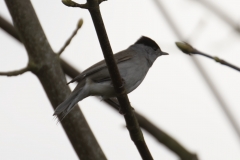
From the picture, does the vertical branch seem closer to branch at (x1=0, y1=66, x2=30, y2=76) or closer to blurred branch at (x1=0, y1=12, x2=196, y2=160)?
blurred branch at (x1=0, y1=12, x2=196, y2=160)

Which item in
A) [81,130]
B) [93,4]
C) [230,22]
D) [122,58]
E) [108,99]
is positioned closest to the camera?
[93,4]

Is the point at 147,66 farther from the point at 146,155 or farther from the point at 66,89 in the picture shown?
the point at 146,155

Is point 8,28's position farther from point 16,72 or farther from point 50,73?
point 50,73

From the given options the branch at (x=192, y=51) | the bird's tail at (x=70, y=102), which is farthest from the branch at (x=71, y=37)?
the branch at (x=192, y=51)

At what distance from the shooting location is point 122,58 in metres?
6.03

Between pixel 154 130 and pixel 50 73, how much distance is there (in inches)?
47.1

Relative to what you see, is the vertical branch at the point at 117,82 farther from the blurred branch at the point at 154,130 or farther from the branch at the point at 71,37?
the branch at the point at 71,37

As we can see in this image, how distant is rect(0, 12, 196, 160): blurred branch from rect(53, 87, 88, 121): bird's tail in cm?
18

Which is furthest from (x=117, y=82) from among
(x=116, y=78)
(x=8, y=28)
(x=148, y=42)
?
(x=148, y=42)

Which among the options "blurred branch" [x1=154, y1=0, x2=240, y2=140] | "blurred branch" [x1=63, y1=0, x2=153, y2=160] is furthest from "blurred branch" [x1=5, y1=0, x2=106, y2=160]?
"blurred branch" [x1=154, y1=0, x2=240, y2=140]

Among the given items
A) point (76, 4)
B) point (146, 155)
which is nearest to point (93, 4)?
point (76, 4)

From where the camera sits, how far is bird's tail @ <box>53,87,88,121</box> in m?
4.86

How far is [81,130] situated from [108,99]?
59cm

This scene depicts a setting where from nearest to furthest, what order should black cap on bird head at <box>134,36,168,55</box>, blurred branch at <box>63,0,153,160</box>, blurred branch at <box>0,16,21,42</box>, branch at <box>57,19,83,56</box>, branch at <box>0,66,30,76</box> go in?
1. blurred branch at <box>63,0,153,160</box>
2. branch at <box>0,66,30,76</box>
3. blurred branch at <box>0,16,21,42</box>
4. branch at <box>57,19,83,56</box>
5. black cap on bird head at <box>134,36,168,55</box>
